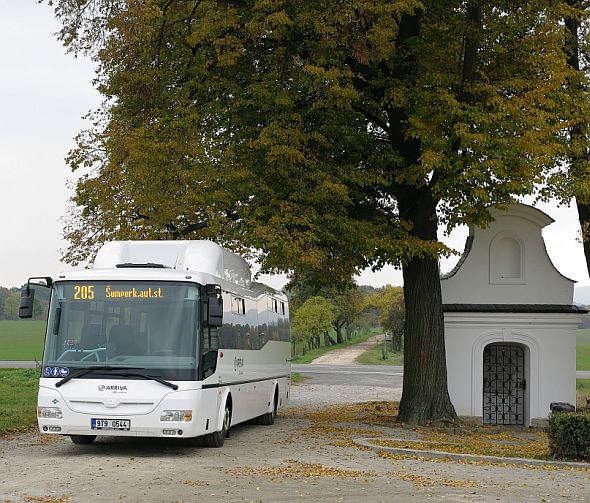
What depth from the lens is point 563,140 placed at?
2392 cm

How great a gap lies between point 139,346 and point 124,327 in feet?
1.35

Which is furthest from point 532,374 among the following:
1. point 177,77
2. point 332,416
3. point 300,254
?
point 177,77

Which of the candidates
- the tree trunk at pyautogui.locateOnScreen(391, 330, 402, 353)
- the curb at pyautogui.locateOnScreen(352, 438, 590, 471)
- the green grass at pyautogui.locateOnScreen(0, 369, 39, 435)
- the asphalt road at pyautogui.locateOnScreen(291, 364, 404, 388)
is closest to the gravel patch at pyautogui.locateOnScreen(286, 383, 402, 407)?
the asphalt road at pyautogui.locateOnScreen(291, 364, 404, 388)

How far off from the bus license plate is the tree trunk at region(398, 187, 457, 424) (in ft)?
32.6

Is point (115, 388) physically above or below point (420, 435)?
above

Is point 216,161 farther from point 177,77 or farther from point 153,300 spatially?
point 153,300

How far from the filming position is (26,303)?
641 inches

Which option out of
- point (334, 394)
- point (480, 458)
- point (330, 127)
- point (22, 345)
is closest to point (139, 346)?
point (480, 458)

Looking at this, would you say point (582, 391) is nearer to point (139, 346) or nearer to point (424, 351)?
point (424, 351)

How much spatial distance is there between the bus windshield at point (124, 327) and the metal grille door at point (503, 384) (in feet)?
43.5

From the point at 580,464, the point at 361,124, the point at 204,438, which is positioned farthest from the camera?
the point at 361,124

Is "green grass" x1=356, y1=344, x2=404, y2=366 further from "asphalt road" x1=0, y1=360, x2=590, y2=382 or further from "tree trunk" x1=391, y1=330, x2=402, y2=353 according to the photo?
"asphalt road" x1=0, y1=360, x2=590, y2=382

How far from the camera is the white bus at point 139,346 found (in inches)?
621

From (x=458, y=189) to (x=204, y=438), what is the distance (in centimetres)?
802
